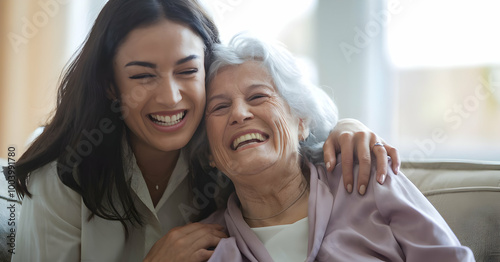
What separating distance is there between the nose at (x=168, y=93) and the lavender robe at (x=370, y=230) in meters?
0.44

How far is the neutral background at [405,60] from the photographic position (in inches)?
90.6

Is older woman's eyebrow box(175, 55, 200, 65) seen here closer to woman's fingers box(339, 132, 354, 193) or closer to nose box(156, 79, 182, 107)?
nose box(156, 79, 182, 107)

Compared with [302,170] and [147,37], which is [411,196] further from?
[147,37]

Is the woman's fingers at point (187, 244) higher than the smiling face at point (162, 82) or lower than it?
lower

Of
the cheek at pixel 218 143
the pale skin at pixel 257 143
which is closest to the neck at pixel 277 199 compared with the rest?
the pale skin at pixel 257 143

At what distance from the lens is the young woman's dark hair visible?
144 centimetres

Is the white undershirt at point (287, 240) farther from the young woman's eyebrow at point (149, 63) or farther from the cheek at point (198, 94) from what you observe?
the young woman's eyebrow at point (149, 63)

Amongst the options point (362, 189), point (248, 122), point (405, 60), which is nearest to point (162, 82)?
point (248, 122)

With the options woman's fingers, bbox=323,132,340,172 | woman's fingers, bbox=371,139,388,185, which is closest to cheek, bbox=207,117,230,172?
woman's fingers, bbox=323,132,340,172

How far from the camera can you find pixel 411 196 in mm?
1344

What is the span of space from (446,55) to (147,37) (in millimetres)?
1599

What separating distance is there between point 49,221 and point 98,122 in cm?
33

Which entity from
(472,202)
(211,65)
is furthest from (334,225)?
(211,65)

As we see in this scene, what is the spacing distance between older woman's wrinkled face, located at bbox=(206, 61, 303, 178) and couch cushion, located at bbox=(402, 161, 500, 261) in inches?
19.5
